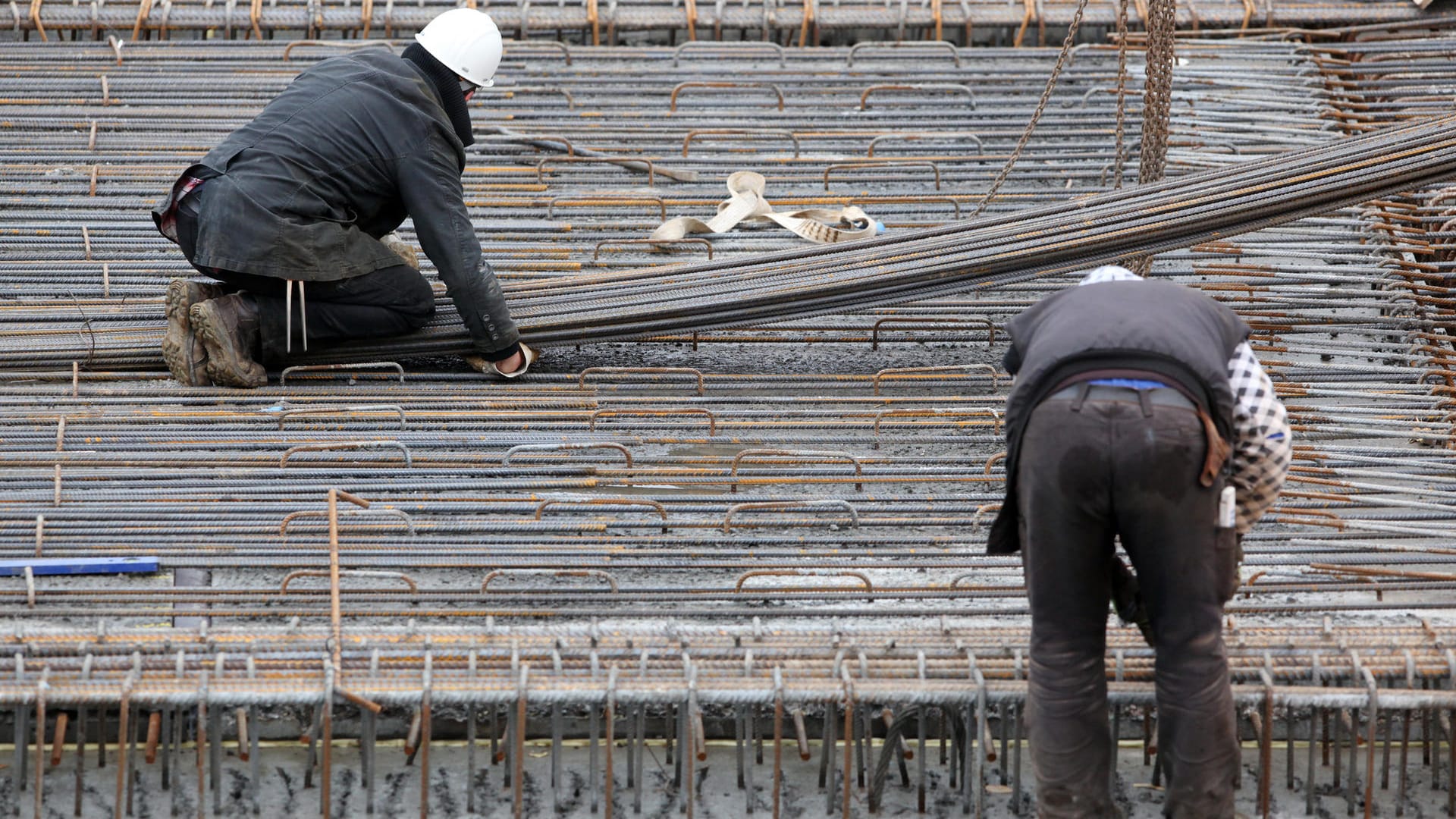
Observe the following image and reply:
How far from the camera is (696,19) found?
8484 millimetres

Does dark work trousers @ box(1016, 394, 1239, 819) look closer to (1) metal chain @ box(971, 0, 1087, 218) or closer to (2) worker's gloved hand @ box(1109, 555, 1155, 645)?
(2) worker's gloved hand @ box(1109, 555, 1155, 645)

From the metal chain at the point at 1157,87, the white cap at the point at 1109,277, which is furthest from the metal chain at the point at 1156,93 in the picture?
the white cap at the point at 1109,277

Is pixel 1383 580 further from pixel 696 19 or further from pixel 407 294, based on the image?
pixel 696 19

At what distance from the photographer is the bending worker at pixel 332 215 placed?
18.6ft

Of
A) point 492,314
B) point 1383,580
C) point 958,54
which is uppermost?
point 958,54

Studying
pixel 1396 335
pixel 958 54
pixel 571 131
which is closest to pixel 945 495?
pixel 1396 335

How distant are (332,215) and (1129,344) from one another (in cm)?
315

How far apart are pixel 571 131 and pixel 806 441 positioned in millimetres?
2596

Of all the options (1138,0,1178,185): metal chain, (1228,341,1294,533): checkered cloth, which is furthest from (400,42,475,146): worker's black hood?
(1228,341,1294,533): checkered cloth

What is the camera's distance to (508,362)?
5949 mm

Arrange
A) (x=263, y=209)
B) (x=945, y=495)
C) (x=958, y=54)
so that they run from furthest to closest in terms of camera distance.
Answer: (x=958, y=54) → (x=263, y=209) → (x=945, y=495)

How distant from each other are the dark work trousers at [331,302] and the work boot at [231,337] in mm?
43

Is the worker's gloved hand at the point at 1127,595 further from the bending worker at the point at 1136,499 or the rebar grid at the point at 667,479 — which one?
the rebar grid at the point at 667,479

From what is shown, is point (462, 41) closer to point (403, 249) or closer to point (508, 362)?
point (403, 249)
